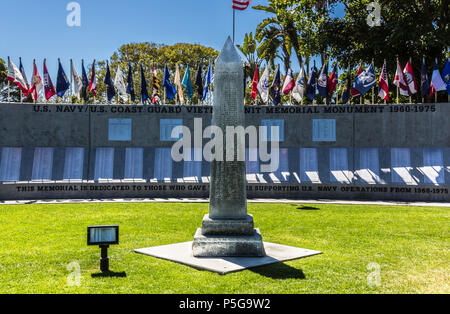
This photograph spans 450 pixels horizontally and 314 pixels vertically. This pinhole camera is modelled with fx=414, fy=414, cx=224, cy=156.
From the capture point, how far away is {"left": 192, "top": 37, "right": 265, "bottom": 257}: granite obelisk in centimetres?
958

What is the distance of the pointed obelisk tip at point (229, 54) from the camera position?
9.91m

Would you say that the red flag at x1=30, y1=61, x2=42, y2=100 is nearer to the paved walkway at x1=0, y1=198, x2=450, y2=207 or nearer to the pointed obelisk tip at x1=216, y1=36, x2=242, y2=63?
the paved walkway at x1=0, y1=198, x2=450, y2=207

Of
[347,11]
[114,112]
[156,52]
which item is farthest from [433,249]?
[156,52]

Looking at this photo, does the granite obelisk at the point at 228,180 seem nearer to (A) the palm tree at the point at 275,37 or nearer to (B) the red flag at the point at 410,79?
(B) the red flag at the point at 410,79

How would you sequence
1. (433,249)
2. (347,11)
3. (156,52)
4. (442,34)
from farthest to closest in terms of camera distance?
(156,52) → (347,11) → (442,34) → (433,249)

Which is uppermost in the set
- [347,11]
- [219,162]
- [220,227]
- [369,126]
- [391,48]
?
[347,11]

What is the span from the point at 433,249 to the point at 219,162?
5868mm

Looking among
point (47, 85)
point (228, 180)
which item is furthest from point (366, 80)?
point (47, 85)

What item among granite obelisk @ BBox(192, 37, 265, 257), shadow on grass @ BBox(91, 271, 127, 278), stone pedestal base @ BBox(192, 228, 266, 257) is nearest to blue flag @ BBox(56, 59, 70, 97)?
granite obelisk @ BBox(192, 37, 265, 257)

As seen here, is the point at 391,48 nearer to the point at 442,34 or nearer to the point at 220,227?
the point at 442,34

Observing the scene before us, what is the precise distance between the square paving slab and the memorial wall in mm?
13561

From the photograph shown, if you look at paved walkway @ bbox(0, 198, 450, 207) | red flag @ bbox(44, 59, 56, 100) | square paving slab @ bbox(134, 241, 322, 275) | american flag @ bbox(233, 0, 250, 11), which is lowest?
square paving slab @ bbox(134, 241, 322, 275)

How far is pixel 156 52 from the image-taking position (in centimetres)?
5231

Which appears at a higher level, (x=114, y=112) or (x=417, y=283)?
(x=114, y=112)
